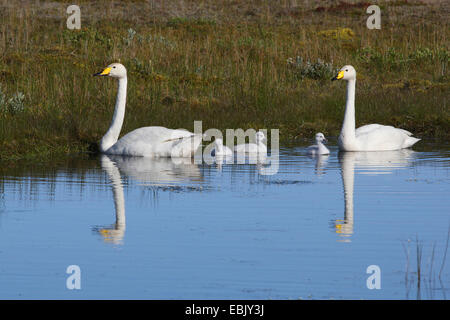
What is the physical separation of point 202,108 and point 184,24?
15244 millimetres

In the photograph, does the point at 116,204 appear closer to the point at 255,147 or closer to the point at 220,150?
the point at 220,150

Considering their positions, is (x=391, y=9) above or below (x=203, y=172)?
above

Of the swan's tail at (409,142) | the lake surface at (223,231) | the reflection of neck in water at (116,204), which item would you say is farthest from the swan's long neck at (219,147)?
Answer: the swan's tail at (409,142)

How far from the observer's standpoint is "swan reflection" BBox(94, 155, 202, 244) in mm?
11562

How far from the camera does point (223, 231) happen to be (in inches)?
362

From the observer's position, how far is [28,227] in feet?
31.0

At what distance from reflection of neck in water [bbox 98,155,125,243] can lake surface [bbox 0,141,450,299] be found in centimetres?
2

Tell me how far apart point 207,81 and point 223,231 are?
45.8 feet

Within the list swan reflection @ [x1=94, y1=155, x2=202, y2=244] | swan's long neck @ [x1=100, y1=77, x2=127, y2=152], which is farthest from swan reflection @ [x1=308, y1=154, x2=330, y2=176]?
swan's long neck @ [x1=100, y1=77, x2=127, y2=152]

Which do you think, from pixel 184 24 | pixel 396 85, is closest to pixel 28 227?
pixel 396 85

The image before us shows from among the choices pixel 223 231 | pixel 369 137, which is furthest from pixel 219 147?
pixel 223 231

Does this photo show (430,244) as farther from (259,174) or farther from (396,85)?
(396,85)

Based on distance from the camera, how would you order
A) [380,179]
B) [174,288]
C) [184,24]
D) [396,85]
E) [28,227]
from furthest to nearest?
[184,24] < [396,85] < [380,179] < [28,227] < [174,288]
